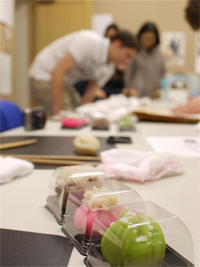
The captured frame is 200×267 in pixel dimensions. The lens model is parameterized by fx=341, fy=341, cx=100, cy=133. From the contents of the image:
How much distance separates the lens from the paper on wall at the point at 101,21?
5.32 metres

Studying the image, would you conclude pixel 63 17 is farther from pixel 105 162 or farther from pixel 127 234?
pixel 127 234

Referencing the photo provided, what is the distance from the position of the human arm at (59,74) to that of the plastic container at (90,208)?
6.99 ft

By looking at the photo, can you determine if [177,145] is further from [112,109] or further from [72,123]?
[112,109]

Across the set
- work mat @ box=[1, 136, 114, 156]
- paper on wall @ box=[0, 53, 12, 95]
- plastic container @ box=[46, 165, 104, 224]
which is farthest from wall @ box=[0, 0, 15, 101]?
plastic container @ box=[46, 165, 104, 224]

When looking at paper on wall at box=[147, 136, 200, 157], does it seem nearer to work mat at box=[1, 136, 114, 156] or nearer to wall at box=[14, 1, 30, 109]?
work mat at box=[1, 136, 114, 156]

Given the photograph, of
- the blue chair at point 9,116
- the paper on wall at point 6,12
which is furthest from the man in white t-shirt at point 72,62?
the paper on wall at point 6,12

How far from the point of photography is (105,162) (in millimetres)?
852

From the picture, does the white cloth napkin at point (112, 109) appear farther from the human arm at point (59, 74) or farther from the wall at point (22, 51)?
the wall at point (22, 51)

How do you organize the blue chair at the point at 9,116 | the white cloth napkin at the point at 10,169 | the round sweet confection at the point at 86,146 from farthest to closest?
the blue chair at the point at 9,116, the round sweet confection at the point at 86,146, the white cloth napkin at the point at 10,169

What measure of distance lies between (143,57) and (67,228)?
4.17m

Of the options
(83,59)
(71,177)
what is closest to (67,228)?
(71,177)

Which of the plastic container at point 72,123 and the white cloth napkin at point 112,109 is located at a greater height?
the white cloth napkin at point 112,109

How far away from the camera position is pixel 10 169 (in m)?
0.75

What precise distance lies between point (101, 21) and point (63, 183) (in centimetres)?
508
